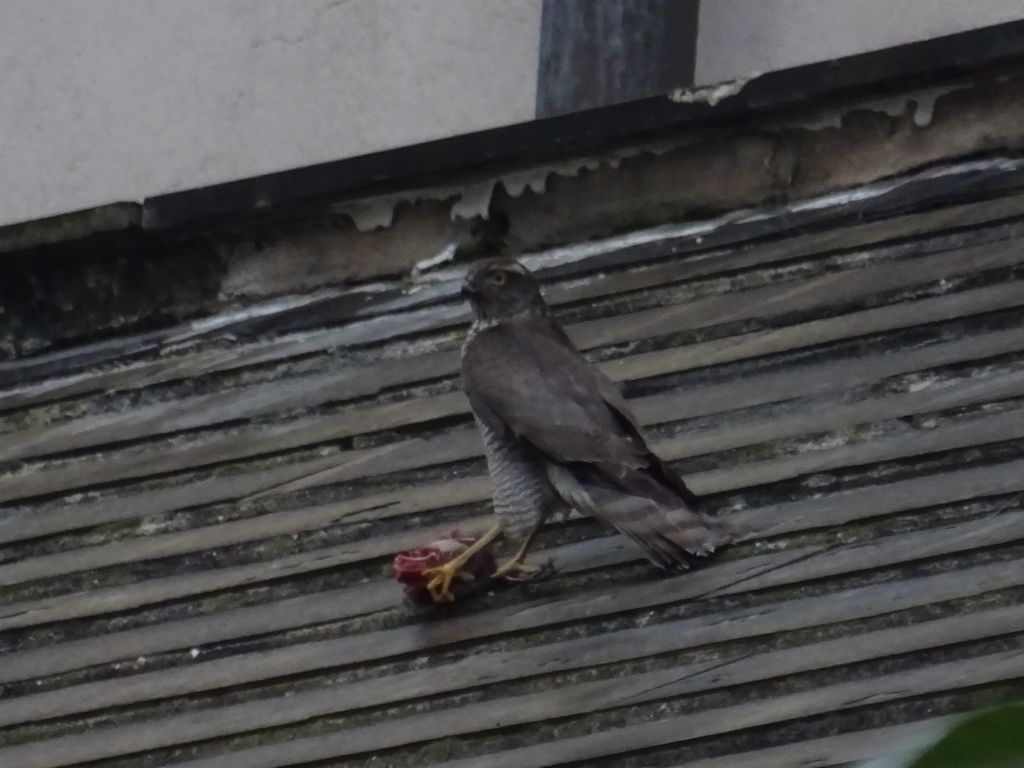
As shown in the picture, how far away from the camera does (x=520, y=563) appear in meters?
2.83

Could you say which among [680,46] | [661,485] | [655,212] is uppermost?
[680,46]

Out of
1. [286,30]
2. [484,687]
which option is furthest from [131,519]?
Answer: [286,30]

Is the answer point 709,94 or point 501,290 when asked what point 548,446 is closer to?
point 501,290

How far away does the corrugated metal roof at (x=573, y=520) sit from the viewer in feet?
7.59

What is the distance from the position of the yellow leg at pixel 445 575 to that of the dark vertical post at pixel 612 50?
6.46ft

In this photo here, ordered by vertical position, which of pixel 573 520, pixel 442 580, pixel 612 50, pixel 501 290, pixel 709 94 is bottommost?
pixel 442 580

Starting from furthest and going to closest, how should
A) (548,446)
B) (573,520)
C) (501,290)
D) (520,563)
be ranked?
(501,290) < (573,520) < (548,446) < (520,563)

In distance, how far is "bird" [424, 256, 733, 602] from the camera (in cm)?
269

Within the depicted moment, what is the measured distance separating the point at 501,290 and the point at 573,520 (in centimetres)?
50

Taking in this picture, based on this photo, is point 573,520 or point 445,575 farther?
point 573,520

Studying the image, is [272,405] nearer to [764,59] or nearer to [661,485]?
[661,485]

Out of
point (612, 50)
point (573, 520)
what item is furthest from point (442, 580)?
point (612, 50)

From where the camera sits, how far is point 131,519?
3084 millimetres

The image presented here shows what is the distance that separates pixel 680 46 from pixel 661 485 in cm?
210
